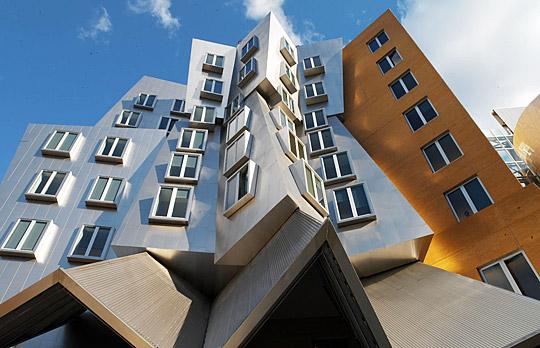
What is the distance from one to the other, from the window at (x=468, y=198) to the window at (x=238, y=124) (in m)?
10.8

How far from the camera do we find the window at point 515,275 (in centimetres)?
1200

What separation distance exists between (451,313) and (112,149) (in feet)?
63.4

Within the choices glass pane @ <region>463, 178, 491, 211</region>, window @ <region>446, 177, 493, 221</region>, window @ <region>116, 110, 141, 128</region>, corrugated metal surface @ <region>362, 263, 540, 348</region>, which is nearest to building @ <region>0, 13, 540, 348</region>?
corrugated metal surface @ <region>362, 263, 540, 348</region>

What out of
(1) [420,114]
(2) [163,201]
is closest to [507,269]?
(1) [420,114]

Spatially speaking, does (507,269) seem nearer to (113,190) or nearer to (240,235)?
(240,235)

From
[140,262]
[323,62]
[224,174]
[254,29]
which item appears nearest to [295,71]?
[323,62]

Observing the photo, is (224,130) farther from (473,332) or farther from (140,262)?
(473,332)

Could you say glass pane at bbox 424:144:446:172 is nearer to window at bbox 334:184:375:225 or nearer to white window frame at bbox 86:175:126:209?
window at bbox 334:184:375:225

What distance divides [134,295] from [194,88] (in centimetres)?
1648

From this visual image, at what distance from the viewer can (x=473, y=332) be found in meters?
9.00

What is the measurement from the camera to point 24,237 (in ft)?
51.8

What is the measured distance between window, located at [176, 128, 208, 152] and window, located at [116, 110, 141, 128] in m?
7.35

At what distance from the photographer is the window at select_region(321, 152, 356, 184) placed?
57.1 ft

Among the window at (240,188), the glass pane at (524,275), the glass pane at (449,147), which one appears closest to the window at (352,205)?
the window at (240,188)
